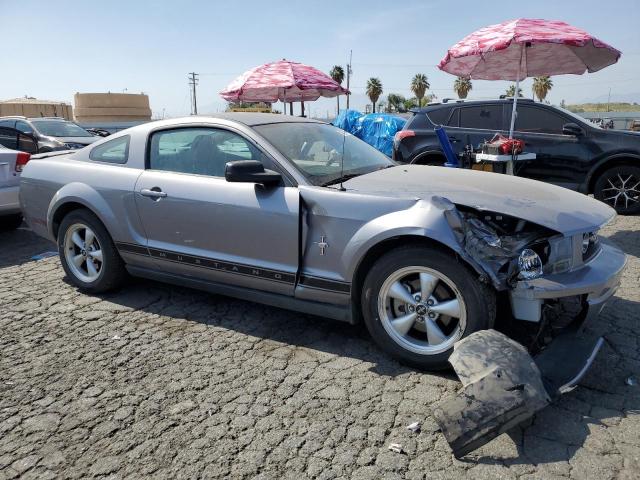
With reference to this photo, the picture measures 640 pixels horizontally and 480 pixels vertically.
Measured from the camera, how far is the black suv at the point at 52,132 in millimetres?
11373

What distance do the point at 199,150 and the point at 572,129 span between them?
19.4ft

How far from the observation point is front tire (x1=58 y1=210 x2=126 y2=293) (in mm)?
4074

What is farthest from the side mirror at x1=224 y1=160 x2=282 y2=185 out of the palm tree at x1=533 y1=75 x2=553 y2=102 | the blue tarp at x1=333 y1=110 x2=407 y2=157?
the palm tree at x1=533 y1=75 x2=553 y2=102

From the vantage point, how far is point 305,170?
331cm

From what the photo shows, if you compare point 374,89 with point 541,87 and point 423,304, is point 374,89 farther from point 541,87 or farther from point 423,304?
point 423,304

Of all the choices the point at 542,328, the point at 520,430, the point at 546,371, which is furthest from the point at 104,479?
the point at 542,328

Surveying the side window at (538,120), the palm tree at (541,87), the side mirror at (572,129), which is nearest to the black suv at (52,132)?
the side window at (538,120)

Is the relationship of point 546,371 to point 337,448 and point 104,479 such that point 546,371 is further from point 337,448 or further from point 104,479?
point 104,479

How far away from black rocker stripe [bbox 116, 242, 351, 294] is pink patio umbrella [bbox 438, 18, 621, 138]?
4710 mm

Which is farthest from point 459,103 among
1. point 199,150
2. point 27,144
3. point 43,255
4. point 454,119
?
point 27,144

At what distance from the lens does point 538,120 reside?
24.3 feet

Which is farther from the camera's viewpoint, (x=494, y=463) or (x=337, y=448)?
(x=337, y=448)

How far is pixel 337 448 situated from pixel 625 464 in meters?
1.28

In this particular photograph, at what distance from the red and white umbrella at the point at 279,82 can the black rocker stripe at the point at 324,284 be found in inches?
326
